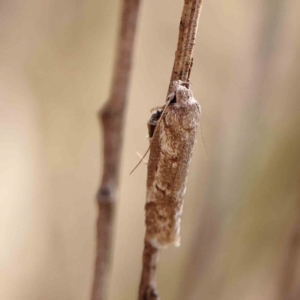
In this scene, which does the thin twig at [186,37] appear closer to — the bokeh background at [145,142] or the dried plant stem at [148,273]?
the dried plant stem at [148,273]

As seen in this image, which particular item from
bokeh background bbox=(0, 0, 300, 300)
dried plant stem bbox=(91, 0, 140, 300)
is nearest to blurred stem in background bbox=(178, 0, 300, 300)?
bokeh background bbox=(0, 0, 300, 300)

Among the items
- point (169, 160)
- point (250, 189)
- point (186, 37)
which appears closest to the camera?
point (186, 37)

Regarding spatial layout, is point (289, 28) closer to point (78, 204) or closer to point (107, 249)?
point (107, 249)

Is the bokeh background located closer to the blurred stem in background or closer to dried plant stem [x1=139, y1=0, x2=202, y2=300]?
the blurred stem in background

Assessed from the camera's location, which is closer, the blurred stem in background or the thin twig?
the thin twig

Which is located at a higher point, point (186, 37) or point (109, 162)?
point (186, 37)

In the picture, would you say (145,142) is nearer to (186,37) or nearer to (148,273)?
(148,273)

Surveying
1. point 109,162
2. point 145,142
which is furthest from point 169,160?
point 145,142
